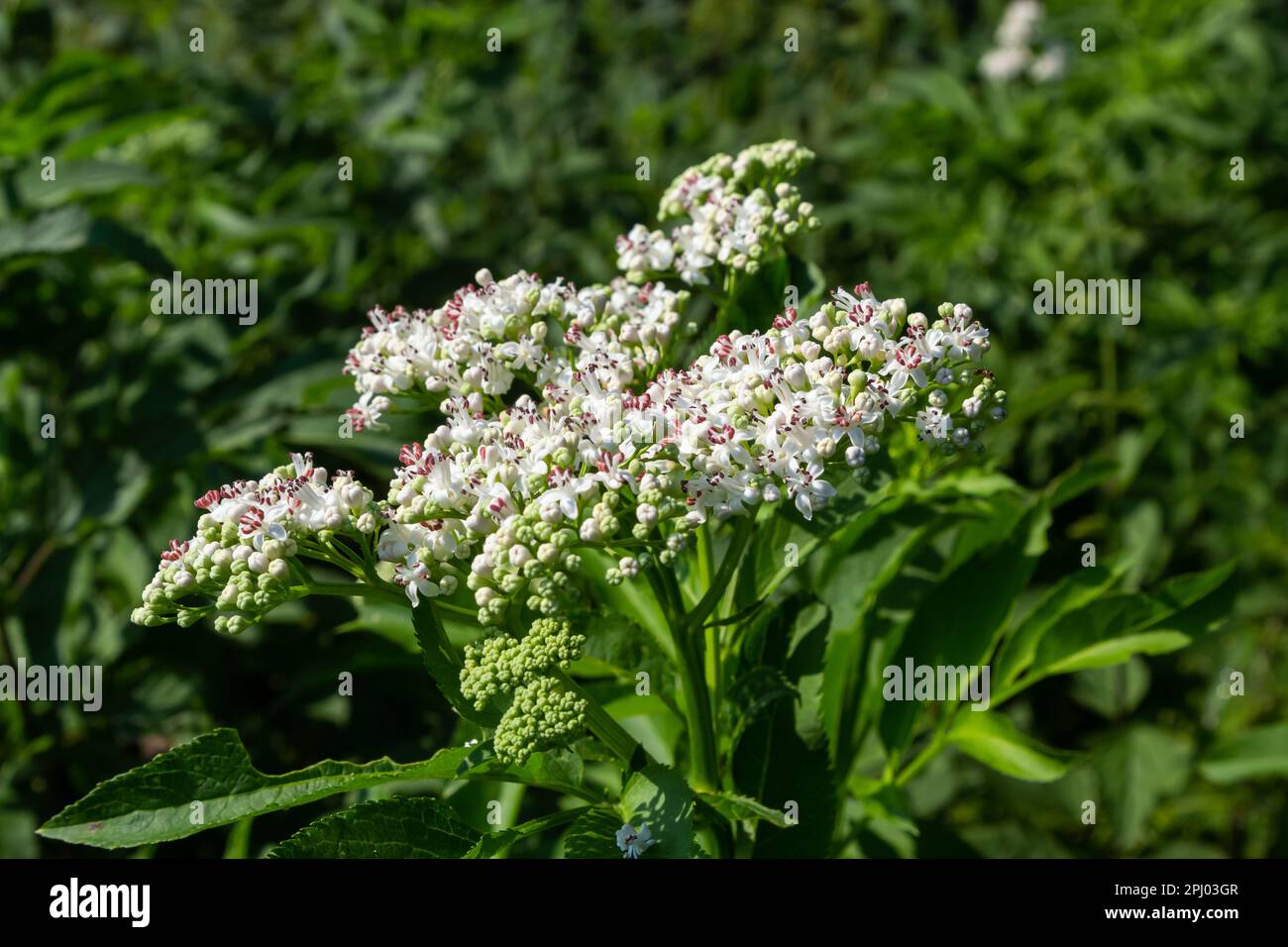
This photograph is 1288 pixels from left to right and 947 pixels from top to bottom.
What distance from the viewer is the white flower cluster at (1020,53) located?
5.47 metres

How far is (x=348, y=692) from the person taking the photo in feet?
10.1

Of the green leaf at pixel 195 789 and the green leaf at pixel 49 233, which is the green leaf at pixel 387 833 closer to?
the green leaf at pixel 195 789

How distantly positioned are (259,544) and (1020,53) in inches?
203

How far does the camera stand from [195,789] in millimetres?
1650

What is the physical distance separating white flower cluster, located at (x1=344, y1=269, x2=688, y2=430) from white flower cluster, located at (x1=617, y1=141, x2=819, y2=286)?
104 mm

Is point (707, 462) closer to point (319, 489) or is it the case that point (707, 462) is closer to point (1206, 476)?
point (319, 489)

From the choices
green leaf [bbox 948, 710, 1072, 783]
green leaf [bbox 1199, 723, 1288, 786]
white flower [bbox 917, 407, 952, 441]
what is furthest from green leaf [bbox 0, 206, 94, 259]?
green leaf [bbox 1199, 723, 1288, 786]

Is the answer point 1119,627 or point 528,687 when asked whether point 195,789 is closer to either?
point 528,687

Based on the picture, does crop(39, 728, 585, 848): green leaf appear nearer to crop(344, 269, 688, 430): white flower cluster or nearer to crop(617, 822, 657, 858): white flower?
crop(617, 822, 657, 858): white flower

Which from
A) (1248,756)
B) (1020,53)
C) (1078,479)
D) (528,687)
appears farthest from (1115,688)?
(1020,53)

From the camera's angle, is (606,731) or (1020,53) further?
(1020,53)

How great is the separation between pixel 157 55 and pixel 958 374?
4.76 m

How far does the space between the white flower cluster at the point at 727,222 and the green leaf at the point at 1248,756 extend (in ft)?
6.32
